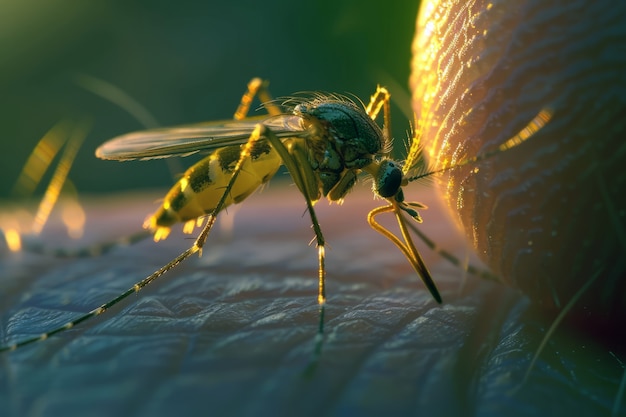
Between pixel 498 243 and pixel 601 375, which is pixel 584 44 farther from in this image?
pixel 601 375

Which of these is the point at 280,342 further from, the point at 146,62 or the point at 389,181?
the point at 146,62

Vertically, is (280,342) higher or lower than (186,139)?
lower

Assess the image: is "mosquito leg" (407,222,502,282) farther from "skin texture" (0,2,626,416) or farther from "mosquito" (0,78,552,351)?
"mosquito" (0,78,552,351)

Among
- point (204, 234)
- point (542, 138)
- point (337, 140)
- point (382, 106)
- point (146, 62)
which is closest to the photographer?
point (542, 138)

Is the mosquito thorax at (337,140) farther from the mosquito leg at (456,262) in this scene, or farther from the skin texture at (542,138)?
the skin texture at (542,138)

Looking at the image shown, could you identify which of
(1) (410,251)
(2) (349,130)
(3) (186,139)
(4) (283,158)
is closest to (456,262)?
(1) (410,251)

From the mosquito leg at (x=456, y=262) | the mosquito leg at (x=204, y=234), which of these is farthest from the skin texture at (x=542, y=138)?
the mosquito leg at (x=204, y=234)

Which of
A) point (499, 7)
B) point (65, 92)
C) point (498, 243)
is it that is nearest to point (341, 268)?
point (498, 243)
